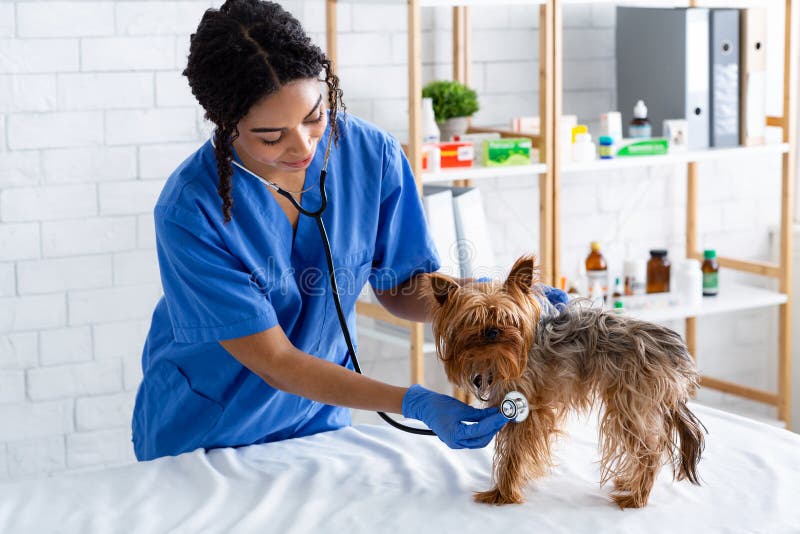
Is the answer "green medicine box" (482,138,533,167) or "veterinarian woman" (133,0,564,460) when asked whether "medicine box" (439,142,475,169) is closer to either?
"green medicine box" (482,138,533,167)

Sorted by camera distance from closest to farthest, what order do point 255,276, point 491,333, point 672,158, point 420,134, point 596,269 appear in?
point 491,333, point 255,276, point 420,134, point 672,158, point 596,269

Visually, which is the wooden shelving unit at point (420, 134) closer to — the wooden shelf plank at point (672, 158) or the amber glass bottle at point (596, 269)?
the wooden shelf plank at point (672, 158)

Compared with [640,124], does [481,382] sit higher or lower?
lower

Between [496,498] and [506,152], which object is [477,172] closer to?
[506,152]

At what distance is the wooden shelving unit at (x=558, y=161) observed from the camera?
7.89 ft

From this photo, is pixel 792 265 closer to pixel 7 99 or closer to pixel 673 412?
pixel 673 412

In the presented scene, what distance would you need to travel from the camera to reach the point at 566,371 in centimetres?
131

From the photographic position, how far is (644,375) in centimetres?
129

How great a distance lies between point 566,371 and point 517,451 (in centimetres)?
14

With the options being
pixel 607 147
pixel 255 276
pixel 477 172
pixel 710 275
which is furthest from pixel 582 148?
pixel 255 276

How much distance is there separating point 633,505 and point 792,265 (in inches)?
86.5

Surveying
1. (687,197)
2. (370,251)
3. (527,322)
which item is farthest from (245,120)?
(687,197)

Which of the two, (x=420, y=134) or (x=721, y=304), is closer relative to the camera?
(x=420, y=134)

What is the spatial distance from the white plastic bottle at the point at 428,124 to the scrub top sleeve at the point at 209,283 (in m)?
1.11
